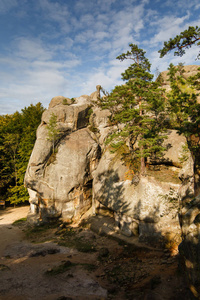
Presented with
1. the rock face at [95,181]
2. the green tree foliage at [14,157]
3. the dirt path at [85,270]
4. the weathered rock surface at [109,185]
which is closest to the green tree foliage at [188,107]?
the weathered rock surface at [109,185]

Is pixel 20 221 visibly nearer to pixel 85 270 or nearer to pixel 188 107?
pixel 85 270

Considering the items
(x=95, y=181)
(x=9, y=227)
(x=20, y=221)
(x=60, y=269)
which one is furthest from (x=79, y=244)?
(x=20, y=221)

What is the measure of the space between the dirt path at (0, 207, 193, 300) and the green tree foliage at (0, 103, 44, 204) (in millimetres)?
15123

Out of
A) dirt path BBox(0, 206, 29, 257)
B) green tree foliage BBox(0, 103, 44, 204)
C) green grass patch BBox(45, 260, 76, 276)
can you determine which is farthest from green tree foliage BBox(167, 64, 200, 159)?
green tree foliage BBox(0, 103, 44, 204)

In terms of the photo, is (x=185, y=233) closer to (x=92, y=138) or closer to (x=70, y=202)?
(x=70, y=202)

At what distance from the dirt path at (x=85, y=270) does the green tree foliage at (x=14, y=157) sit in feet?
49.6

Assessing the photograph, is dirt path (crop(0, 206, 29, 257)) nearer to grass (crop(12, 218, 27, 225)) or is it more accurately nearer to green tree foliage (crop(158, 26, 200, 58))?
grass (crop(12, 218, 27, 225))

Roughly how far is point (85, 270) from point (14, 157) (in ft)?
95.9

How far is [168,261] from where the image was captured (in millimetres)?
11469

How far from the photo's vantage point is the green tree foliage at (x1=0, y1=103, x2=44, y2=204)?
3278cm

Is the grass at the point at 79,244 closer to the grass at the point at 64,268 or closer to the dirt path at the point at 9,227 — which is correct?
the grass at the point at 64,268

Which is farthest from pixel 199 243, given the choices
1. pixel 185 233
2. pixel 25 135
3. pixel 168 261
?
pixel 25 135

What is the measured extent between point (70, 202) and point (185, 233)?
19000 millimetres

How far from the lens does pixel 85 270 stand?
38.4ft
